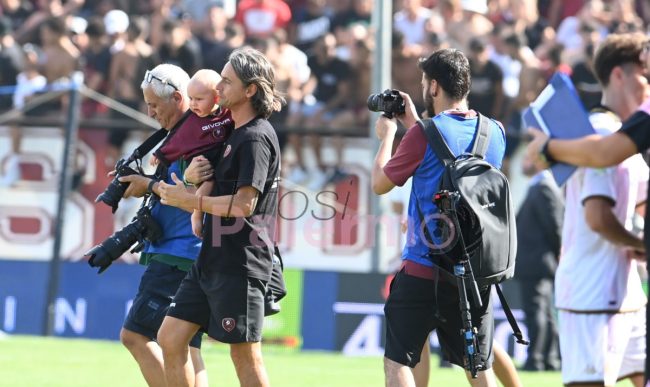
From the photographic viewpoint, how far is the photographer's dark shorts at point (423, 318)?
Result: 6.86m

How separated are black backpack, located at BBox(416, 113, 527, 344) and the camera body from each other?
6.13 ft

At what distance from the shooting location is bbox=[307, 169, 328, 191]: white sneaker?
14.9 m

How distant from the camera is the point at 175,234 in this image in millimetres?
7867

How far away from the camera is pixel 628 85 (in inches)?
256

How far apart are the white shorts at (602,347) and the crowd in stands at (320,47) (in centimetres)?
806

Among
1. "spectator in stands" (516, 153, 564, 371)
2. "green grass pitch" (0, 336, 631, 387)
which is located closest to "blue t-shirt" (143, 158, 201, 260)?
"green grass pitch" (0, 336, 631, 387)

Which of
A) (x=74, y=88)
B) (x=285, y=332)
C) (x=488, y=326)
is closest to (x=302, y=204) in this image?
(x=285, y=332)

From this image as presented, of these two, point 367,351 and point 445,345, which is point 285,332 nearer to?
point 367,351

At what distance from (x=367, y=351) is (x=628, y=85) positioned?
324 inches

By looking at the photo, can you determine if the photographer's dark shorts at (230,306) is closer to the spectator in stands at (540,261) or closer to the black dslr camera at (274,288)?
the black dslr camera at (274,288)

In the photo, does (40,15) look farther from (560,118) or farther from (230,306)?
(560,118)

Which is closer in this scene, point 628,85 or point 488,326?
point 628,85

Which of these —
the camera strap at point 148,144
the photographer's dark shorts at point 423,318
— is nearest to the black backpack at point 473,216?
the photographer's dark shorts at point 423,318

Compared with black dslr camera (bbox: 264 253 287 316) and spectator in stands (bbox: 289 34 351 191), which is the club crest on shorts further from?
spectator in stands (bbox: 289 34 351 191)
